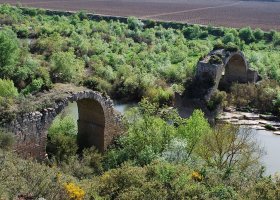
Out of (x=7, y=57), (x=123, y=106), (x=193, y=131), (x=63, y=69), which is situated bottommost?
(x=123, y=106)

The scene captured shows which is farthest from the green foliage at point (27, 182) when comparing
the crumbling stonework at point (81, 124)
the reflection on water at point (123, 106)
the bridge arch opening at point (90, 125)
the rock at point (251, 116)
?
the reflection on water at point (123, 106)

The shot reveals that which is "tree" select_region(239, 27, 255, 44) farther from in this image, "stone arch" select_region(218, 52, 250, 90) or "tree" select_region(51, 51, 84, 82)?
"tree" select_region(51, 51, 84, 82)

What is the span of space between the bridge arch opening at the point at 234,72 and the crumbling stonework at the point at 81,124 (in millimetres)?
26068

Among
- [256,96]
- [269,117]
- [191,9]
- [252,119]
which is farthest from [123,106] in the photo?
[191,9]

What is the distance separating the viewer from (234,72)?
2293 inches

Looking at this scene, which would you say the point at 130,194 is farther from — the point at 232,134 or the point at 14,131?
the point at 232,134

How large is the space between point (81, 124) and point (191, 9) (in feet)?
358

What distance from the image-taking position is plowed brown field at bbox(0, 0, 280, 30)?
114875 mm

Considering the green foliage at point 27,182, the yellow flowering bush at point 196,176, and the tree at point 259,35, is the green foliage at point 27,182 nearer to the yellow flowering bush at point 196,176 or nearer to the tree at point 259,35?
the yellow flowering bush at point 196,176

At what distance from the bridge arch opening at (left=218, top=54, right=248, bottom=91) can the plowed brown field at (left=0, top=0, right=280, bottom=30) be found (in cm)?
4961

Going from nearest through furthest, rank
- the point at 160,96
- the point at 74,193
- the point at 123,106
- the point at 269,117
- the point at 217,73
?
the point at 74,193
the point at 269,117
the point at 217,73
the point at 160,96
the point at 123,106

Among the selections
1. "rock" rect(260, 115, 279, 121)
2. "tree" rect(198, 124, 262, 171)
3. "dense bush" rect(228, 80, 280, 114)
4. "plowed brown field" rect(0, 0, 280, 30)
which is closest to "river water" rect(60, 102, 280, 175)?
"rock" rect(260, 115, 279, 121)

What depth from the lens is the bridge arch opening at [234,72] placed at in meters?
56.9

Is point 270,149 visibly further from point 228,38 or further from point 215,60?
point 228,38
